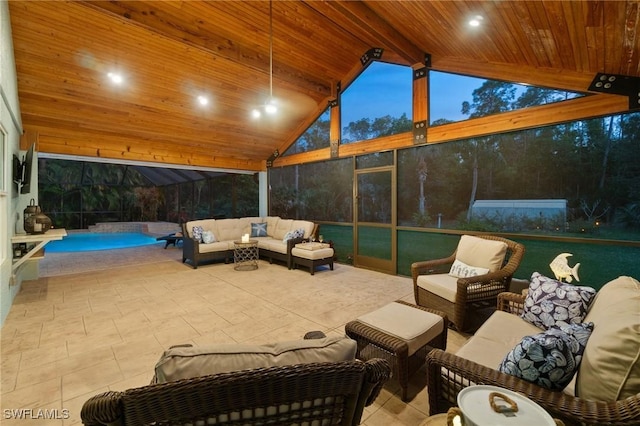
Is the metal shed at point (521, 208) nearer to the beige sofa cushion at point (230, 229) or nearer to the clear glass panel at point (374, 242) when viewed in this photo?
the clear glass panel at point (374, 242)

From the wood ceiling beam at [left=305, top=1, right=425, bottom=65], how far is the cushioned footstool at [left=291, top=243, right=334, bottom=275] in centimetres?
357

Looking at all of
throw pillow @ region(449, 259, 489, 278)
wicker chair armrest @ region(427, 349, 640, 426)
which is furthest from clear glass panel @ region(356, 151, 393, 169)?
wicker chair armrest @ region(427, 349, 640, 426)

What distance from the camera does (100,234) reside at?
37.8ft

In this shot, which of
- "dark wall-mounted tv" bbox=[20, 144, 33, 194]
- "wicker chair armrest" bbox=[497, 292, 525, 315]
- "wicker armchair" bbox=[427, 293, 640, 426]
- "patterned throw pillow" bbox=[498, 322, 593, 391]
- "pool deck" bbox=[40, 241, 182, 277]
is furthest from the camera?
"pool deck" bbox=[40, 241, 182, 277]

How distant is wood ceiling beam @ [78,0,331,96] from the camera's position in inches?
140

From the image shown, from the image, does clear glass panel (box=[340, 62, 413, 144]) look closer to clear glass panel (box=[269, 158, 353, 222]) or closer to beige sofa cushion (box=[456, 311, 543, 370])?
clear glass panel (box=[269, 158, 353, 222])

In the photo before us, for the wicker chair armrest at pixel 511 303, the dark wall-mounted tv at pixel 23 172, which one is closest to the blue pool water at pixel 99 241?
the dark wall-mounted tv at pixel 23 172

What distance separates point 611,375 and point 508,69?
4019mm

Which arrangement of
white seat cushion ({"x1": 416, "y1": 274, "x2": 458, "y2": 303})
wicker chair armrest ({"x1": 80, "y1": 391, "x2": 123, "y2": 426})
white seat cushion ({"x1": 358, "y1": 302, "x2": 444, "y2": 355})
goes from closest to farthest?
wicker chair armrest ({"x1": 80, "y1": 391, "x2": 123, "y2": 426}), white seat cushion ({"x1": 358, "y1": 302, "x2": 444, "y2": 355}), white seat cushion ({"x1": 416, "y1": 274, "x2": 458, "y2": 303})

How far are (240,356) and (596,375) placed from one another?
1390 millimetres

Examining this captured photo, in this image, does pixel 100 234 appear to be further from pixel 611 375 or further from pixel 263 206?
pixel 611 375

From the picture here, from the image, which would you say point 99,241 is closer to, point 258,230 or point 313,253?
point 258,230

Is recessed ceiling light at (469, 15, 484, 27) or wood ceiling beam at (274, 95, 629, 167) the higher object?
recessed ceiling light at (469, 15, 484, 27)

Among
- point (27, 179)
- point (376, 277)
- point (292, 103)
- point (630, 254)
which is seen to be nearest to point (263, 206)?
point (292, 103)
